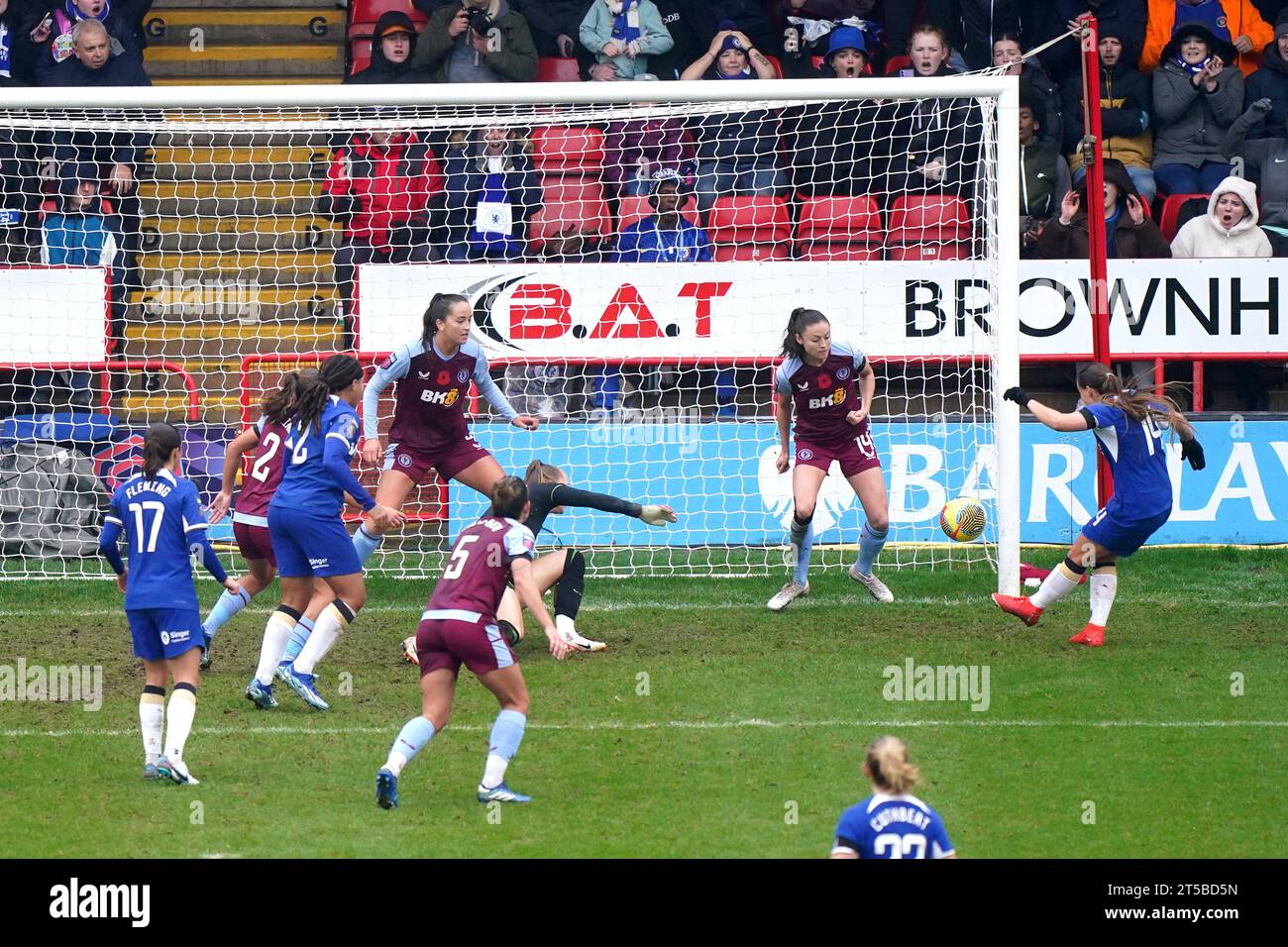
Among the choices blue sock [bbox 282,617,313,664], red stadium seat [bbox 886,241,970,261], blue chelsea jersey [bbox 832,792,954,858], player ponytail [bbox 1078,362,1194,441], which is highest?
red stadium seat [bbox 886,241,970,261]

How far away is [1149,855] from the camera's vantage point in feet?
21.1

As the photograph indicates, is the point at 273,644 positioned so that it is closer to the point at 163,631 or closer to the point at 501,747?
the point at 163,631

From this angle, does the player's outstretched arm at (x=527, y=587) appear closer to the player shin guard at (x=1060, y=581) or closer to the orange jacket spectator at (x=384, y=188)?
the player shin guard at (x=1060, y=581)

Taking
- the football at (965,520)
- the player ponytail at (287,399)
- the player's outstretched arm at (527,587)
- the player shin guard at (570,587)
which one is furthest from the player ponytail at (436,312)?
the football at (965,520)

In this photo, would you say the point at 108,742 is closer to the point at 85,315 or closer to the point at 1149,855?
the point at 1149,855

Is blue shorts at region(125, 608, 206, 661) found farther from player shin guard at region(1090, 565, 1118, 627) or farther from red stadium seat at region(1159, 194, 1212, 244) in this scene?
red stadium seat at region(1159, 194, 1212, 244)

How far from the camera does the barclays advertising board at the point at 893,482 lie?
44.6 ft

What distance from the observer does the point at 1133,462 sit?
1001 cm

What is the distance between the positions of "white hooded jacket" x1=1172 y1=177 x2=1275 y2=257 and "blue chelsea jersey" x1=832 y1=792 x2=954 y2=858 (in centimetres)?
1067

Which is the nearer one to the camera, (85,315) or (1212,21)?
(85,315)

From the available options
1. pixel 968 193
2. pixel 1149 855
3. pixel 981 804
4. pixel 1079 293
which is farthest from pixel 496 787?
pixel 968 193

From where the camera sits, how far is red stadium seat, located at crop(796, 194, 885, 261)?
47.8 feet

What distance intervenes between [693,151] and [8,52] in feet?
21.4

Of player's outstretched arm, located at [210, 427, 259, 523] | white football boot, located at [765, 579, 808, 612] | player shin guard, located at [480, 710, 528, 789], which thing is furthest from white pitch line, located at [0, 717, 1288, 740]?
white football boot, located at [765, 579, 808, 612]
